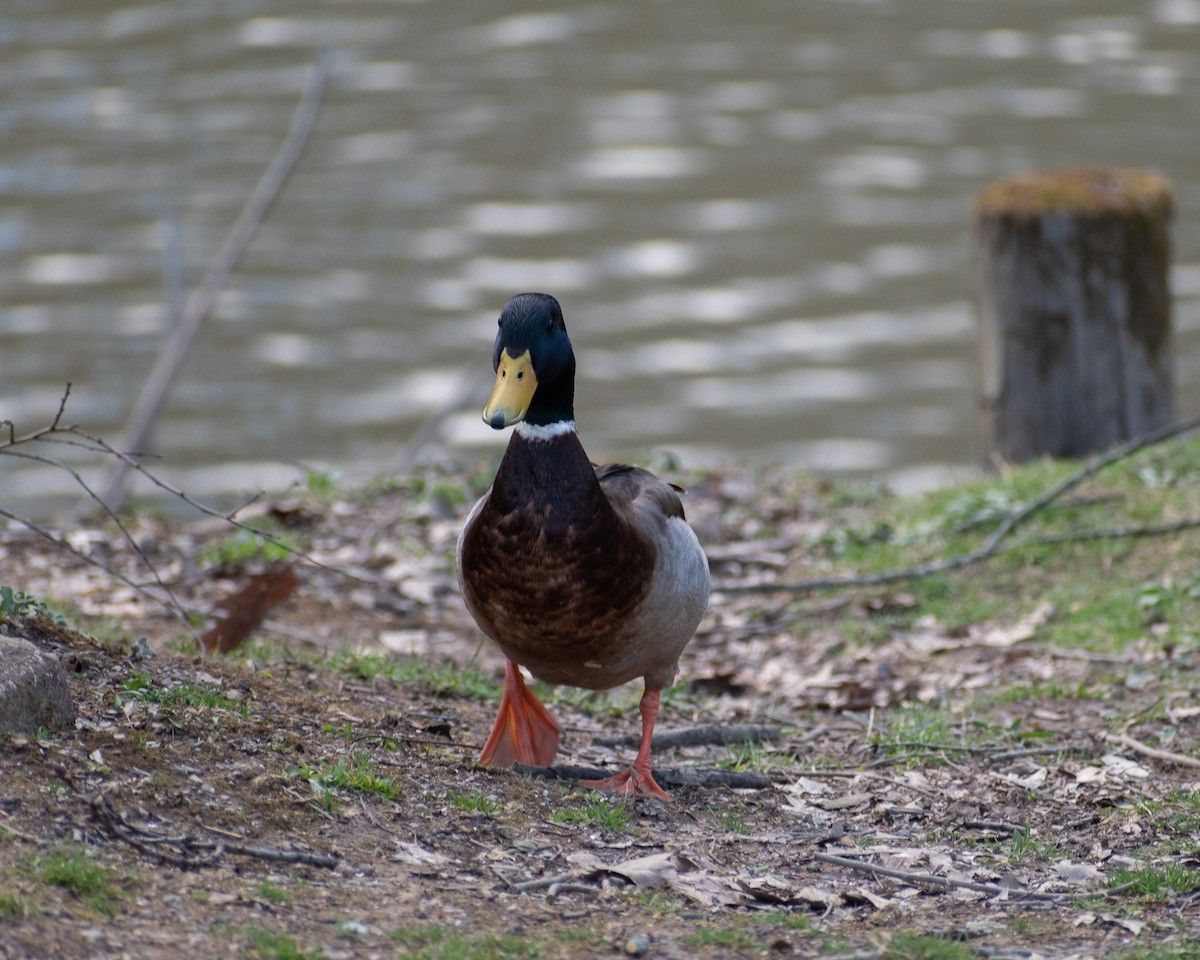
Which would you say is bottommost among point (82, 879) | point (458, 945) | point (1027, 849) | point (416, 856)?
point (1027, 849)

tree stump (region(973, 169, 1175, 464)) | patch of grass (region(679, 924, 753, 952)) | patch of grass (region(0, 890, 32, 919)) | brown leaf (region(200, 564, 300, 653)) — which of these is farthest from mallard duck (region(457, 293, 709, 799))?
tree stump (region(973, 169, 1175, 464))

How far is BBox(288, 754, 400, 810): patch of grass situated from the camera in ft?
12.5

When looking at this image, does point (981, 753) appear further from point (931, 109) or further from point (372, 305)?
point (931, 109)

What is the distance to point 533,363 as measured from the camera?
4223mm

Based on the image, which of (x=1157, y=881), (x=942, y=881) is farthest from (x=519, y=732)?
(x=1157, y=881)

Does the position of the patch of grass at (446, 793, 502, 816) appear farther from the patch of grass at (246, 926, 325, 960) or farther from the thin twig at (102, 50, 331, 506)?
the thin twig at (102, 50, 331, 506)

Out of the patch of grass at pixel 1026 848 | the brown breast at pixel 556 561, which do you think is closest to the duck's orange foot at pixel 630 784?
the brown breast at pixel 556 561

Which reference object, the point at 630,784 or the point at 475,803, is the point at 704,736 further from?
the point at 475,803

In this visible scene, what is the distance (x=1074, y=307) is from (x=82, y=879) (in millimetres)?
5999

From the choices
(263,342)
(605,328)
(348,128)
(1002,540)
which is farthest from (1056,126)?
(1002,540)

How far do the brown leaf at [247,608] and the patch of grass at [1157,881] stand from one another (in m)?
2.94

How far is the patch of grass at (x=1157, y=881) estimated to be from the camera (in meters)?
3.64

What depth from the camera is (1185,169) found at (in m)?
13.9

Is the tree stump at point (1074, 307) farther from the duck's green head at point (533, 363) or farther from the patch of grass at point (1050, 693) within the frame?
the duck's green head at point (533, 363)
